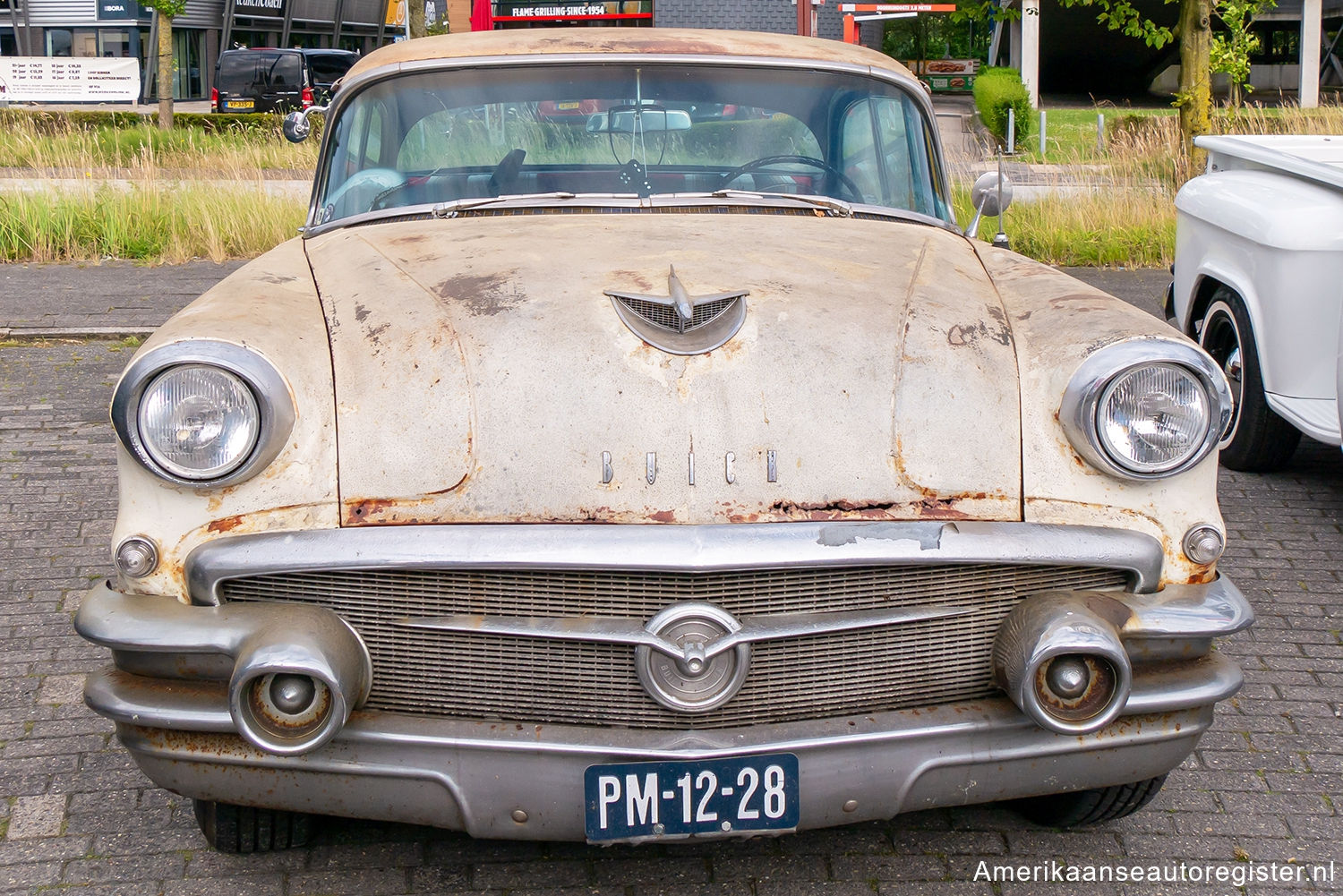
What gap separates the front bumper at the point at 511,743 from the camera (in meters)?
2.22

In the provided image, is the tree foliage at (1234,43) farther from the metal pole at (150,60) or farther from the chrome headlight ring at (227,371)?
the metal pole at (150,60)

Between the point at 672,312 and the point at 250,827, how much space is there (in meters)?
1.35

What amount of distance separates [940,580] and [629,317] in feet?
2.48

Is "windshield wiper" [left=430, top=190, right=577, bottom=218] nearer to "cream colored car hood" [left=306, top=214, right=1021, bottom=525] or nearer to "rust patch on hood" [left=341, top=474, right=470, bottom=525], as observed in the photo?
"cream colored car hood" [left=306, top=214, right=1021, bottom=525]

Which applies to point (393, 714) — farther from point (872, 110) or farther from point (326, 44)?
point (326, 44)

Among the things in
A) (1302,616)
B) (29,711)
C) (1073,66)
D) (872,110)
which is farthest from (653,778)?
(1073,66)

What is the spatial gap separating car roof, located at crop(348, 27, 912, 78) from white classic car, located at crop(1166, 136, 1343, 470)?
169 centimetres

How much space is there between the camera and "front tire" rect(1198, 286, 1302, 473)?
16.6 feet

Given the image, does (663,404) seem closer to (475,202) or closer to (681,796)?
(681,796)

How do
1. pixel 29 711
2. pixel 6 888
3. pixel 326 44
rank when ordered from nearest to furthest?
1. pixel 6 888
2. pixel 29 711
3. pixel 326 44

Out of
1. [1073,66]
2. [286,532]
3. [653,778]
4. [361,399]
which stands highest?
[1073,66]

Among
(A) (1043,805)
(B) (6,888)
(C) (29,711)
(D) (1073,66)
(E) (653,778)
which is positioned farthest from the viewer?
(D) (1073,66)

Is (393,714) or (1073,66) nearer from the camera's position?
(393,714)

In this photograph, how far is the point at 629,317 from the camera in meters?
2.49
